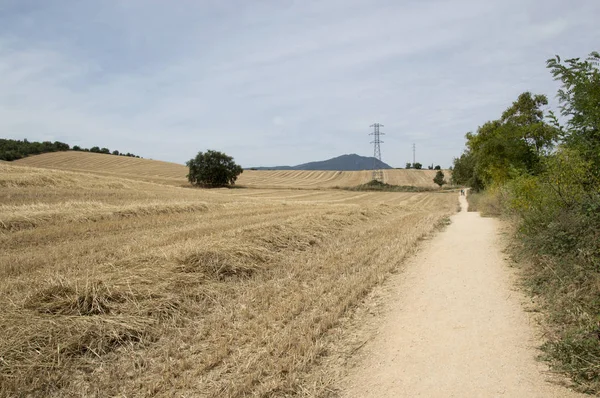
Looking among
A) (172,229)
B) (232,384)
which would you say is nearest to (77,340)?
(232,384)

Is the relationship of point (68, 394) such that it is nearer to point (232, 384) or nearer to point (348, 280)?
point (232, 384)

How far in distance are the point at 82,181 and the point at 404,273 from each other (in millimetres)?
18591

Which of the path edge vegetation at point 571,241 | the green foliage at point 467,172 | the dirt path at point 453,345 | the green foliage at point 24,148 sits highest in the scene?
the green foliage at point 24,148

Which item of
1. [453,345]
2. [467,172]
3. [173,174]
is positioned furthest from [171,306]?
[173,174]

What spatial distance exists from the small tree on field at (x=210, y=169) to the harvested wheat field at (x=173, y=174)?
8.87ft

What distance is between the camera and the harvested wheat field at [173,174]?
62.9 meters

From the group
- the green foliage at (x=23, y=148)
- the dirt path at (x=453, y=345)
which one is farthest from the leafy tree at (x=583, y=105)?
the green foliage at (x=23, y=148)

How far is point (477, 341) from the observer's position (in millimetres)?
4586

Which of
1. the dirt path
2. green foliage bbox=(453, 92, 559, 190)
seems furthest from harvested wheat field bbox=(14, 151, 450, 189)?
the dirt path

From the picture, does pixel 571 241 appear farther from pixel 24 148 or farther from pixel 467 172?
pixel 24 148

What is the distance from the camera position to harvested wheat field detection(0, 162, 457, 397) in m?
3.81

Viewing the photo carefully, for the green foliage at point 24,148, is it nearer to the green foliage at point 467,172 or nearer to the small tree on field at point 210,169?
the small tree on field at point 210,169

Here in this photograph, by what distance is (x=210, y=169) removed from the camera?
61.0 meters

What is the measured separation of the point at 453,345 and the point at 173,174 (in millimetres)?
71096
